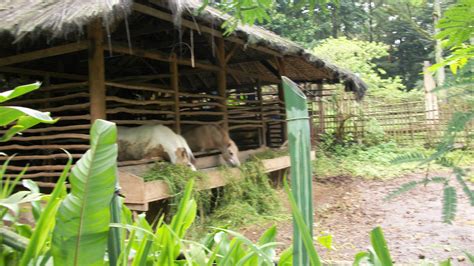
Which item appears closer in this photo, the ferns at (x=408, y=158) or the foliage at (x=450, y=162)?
the foliage at (x=450, y=162)

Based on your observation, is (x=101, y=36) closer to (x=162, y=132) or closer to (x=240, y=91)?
(x=162, y=132)

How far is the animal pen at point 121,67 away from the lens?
4.32 m

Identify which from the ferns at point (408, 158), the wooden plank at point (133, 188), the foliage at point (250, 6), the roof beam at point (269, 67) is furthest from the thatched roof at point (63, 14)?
the roof beam at point (269, 67)

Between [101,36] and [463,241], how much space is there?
16.5ft

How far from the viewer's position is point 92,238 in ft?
2.99

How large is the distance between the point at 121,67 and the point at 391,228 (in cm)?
568

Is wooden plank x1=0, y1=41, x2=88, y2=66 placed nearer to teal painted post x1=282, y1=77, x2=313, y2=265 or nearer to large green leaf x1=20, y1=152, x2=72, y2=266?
large green leaf x1=20, y1=152, x2=72, y2=266

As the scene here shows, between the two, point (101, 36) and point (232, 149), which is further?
point (232, 149)

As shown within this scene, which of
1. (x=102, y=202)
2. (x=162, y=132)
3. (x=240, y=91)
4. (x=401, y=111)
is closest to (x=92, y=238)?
(x=102, y=202)

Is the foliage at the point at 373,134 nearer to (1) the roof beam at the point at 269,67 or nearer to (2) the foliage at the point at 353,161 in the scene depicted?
(2) the foliage at the point at 353,161

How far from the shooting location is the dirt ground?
453 cm

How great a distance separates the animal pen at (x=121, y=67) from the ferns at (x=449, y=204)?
130 inches

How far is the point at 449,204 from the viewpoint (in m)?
1.24

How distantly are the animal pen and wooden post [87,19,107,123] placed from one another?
12mm
